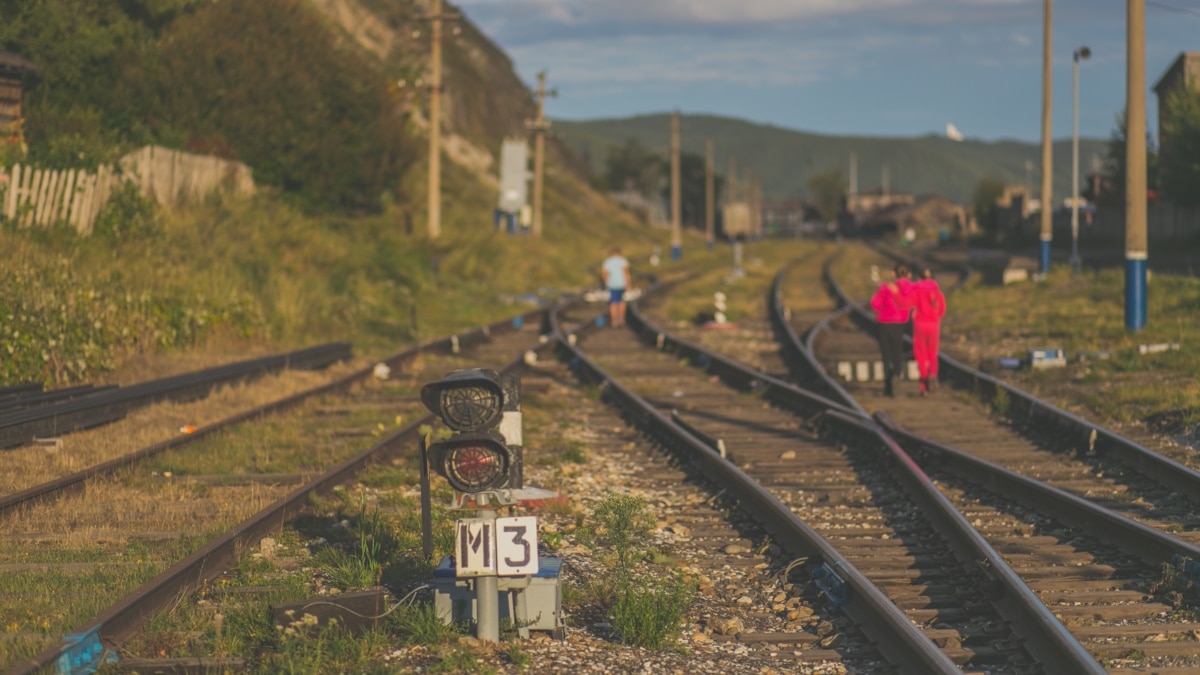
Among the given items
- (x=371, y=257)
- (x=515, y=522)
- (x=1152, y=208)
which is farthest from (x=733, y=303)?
(x=1152, y=208)

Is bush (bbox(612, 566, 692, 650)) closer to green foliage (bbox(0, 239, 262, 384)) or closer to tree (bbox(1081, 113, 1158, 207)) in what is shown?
green foliage (bbox(0, 239, 262, 384))

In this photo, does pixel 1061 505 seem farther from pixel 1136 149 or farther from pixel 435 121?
pixel 435 121

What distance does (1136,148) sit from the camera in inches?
795

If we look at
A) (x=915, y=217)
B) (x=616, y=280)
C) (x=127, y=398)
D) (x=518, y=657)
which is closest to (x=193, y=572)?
(x=518, y=657)

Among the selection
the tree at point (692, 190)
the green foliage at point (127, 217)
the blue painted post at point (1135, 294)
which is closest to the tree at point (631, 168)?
the tree at point (692, 190)

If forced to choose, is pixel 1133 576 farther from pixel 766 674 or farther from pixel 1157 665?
pixel 766 674

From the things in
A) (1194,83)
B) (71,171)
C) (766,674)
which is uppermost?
(1194,83)

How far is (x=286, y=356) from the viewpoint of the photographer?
62.4 feet

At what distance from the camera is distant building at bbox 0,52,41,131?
2320 centimetres

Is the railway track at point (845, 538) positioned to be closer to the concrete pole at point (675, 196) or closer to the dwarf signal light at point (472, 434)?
the dwarf signal light at point (472, 434)

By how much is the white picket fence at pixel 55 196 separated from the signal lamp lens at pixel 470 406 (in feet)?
49.9

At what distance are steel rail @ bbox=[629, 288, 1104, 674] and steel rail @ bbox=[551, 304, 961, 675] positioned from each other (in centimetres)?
50

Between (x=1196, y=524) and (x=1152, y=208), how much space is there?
51100mm

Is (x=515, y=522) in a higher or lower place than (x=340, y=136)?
lower
